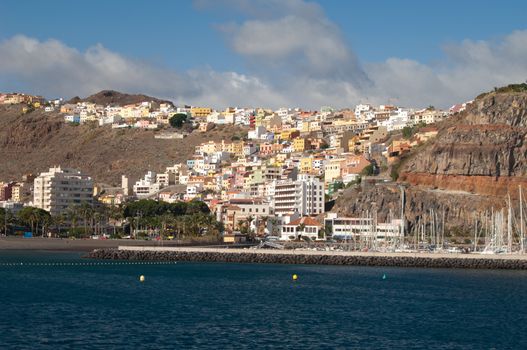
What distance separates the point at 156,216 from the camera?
487 ft

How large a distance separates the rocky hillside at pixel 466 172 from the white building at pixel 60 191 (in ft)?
170

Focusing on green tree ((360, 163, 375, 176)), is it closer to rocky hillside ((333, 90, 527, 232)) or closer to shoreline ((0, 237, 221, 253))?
rocky hillside ((333, 90, 527, 232))

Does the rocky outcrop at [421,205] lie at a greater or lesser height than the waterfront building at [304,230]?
greater

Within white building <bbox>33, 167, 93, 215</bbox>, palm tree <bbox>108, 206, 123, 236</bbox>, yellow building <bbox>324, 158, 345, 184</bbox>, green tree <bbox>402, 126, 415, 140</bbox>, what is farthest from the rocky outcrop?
white building <bbox>33, 167, 93, 215</bbox>

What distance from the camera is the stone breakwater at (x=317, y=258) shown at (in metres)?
90.1

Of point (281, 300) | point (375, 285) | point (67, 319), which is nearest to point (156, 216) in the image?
point (375, 285)

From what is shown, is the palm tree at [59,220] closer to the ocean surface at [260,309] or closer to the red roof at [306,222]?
the red roof at [306,222]

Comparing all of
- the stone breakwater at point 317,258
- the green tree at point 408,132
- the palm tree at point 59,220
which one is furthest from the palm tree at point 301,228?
the green tree at point 408,132

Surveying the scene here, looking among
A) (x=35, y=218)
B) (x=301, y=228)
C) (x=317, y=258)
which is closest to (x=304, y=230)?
(x=301, y=228)

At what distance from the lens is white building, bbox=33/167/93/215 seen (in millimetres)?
166250

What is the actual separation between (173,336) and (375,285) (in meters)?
31.5

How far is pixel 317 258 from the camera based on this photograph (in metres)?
98.1

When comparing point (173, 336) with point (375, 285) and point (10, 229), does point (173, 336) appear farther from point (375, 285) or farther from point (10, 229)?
point (10, 229)

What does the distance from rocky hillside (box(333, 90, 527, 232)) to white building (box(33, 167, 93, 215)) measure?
51794 mm
